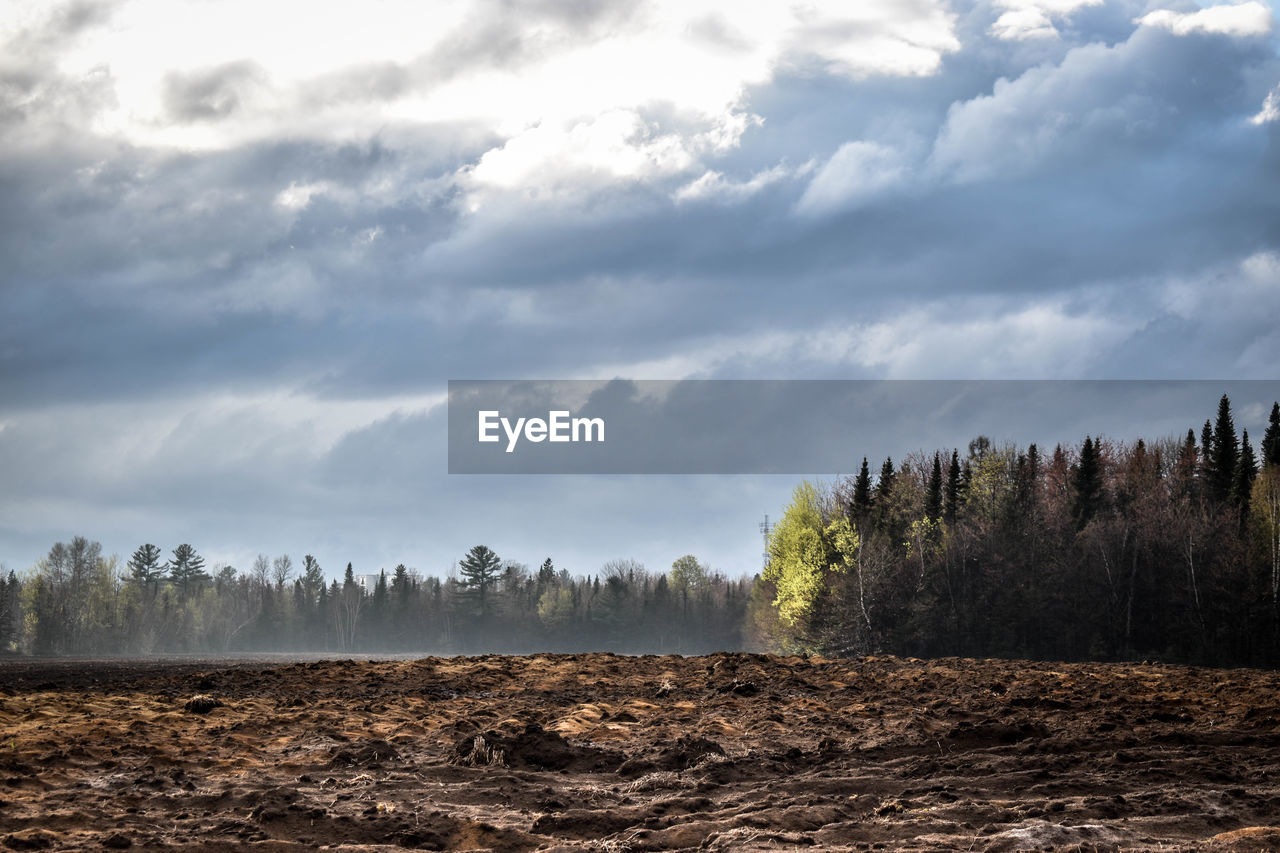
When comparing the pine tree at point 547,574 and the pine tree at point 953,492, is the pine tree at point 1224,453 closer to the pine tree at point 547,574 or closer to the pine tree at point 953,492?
the pine tree at point 953,492

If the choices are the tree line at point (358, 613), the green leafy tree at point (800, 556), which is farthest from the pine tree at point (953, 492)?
the tree line at point (358, 613)

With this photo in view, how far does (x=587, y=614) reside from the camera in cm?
14625

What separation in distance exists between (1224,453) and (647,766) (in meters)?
76.5

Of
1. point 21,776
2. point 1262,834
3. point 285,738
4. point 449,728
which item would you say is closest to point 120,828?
point 21,776

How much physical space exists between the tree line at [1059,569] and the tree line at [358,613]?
2421 inches

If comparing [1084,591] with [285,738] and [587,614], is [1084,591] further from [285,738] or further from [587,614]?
[587,614]

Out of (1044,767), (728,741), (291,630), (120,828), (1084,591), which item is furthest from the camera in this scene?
(291,630)

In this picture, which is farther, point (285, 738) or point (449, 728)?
point (449, 728)

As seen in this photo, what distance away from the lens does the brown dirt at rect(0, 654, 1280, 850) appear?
12570mm

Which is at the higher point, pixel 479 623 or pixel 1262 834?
pixel 1262 834

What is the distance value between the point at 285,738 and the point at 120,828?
659 centimetres

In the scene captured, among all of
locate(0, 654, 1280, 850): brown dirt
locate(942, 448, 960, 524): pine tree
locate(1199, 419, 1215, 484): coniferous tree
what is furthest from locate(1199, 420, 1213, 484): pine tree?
locate(0, 654, 1280, 850): brown dirt

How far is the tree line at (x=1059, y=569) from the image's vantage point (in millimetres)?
67438

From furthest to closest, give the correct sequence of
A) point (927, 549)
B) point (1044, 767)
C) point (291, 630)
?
point (291, 630) → point (927, 549) → point (1044, 767)
